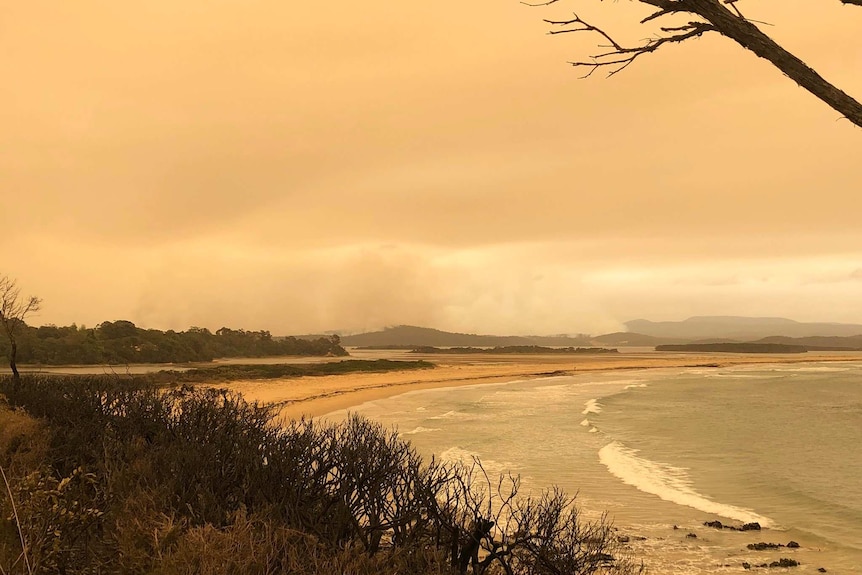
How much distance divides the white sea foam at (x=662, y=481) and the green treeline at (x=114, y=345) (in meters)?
39.6

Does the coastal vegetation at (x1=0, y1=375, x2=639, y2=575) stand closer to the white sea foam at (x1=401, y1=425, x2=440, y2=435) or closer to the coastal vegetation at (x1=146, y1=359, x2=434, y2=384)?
the white sea foam at (x1=401, y1=425, x2=440, y2=435)

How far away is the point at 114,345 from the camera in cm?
5991

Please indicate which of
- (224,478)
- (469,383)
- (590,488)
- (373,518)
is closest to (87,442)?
(224,478)

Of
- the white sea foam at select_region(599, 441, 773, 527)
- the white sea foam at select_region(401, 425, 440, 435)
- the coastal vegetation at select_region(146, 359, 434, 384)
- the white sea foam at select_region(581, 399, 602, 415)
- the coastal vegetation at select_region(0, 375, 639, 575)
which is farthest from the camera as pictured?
the coastal vegetation at select_region(146, 359, 434, 384)

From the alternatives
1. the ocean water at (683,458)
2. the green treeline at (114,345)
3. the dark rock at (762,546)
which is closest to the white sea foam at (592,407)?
the ocean water at (683,458)

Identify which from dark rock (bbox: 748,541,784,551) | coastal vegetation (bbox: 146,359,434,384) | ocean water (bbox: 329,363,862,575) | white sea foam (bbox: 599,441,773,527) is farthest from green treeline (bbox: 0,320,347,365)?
dark rock (bbox: 748,541,784,551)

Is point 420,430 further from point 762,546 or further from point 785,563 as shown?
point 785,563

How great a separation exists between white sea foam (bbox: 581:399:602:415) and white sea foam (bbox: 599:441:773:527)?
367 inches

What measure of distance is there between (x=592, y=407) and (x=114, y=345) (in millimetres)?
47149

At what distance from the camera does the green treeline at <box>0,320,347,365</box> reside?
175 feet

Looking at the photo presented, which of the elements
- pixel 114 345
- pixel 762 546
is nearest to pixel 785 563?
pixel 762 546

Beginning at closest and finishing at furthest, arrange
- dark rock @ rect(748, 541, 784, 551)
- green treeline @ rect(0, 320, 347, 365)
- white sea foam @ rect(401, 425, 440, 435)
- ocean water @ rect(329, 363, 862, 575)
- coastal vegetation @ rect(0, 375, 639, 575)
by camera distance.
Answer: coastal vegetation @ rect(0, 375, 639, 575)
dark rock @ rect(748, 541, 784, 551)
ocean water @ rect(329, 363, 862, 575)
white sea foam @ rect(401, 425, 440, 435)
green treeline @ rect(0, 320, 347, 365)

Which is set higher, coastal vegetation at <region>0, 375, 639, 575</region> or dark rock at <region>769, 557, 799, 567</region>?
coastal vegetation at <region>0, 375, 639, 575</region>

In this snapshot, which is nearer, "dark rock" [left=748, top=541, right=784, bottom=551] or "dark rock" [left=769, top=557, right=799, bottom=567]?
"dark rock" [left=769, top=557, right=799, bottom=567]
